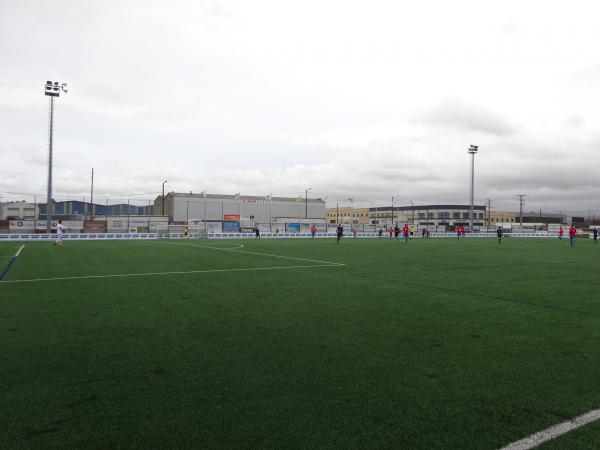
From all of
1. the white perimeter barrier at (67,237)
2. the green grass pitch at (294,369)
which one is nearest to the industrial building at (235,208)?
the white perimeter barrier at (67,237)

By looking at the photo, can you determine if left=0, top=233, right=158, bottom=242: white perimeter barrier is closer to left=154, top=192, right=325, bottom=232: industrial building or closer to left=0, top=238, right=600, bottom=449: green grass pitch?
left=0, top=238, right=600, bottom=449: green grass pitch

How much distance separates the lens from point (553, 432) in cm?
319

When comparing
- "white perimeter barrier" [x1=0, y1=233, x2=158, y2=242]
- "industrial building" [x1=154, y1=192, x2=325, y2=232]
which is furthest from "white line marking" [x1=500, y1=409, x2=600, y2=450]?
"industrial building" [x1=154, y1=192, x2=325, y2=232]

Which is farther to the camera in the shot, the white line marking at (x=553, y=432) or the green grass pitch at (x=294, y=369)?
the green grass pitch at (x=294, y=369)

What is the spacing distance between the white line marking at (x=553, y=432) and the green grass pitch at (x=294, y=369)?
6cm

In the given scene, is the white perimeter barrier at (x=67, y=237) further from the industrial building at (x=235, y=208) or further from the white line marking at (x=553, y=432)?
the white line marking at (x=553, y=432)

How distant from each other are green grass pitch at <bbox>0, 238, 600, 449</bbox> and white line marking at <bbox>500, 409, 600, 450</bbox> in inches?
2.3

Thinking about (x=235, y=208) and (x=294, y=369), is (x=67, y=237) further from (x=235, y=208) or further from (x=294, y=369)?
(x=235, y=208)

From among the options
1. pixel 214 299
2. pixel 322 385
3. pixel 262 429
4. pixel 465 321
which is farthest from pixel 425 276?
pixel 262 429

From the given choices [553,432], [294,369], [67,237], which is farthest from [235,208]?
[553,432]

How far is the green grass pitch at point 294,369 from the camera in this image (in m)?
3.20

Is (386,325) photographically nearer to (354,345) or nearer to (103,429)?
(354,345)

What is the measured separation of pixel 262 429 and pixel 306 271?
36.3ft

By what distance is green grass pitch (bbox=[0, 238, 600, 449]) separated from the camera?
320cm
